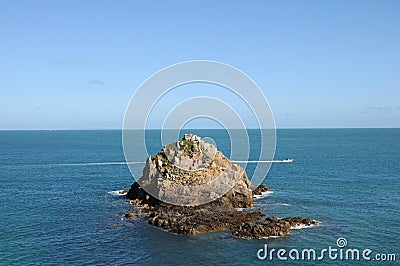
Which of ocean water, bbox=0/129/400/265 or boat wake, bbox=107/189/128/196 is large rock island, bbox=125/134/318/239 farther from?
boat wake, bbox=107/189/128/196

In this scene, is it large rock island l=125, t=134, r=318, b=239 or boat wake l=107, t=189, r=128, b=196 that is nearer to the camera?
large rock island l=125, t=134, r=318, b=239

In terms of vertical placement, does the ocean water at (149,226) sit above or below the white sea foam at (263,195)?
→ below

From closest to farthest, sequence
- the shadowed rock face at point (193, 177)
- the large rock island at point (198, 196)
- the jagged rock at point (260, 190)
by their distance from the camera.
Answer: the large rock island at point (198, 196), the shadowed rock face at point (193, 177), the jagged rock at point (260, 190)

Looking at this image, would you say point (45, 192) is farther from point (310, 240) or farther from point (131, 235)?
point (310, 240)

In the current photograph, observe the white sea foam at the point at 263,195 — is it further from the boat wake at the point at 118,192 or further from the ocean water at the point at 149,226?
the boat wake at the point at 118,192

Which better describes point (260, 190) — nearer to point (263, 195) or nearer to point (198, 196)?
point (263, 195)

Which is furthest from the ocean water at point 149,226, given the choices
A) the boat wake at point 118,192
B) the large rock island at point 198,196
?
the boat wake at point 118,192

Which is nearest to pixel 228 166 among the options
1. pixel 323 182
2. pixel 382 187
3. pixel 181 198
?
pixel 181 198

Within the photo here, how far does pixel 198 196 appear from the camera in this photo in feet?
248

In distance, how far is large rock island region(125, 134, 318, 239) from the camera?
61.5 metres

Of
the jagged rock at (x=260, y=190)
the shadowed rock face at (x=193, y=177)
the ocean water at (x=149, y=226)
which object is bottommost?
the ocean water at (x=149, y=226)

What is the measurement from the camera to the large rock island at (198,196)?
202ft

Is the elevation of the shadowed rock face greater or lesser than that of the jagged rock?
greater

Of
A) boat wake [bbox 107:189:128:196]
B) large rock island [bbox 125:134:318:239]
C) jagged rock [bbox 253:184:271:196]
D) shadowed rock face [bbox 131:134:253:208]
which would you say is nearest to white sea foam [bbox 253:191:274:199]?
jagged rock [bbox 253:184:271:196]
